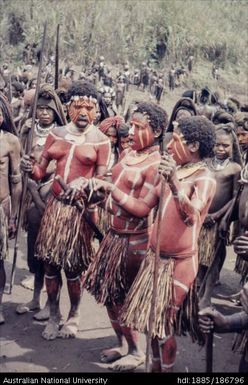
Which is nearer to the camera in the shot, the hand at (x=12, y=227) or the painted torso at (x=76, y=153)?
the painted torso at (x=76, y=153)

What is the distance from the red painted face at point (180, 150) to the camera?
376cm

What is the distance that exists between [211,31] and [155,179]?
3120 cm

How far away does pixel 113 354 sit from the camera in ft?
14.7

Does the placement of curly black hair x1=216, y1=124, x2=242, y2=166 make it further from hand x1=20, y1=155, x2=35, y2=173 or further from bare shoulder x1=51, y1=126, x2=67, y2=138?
hand x1=20, y1=155, x2=35, y2=173

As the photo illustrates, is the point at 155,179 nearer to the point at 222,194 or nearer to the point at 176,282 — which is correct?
the point at 176,282

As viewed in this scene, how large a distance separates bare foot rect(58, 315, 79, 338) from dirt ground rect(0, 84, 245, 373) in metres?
0.06

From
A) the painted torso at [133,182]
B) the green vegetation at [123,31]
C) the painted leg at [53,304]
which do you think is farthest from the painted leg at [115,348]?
the green vegetation at [123,31]

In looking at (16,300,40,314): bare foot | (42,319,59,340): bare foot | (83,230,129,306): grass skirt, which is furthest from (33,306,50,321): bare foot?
(83,230,129,306): grass skirt

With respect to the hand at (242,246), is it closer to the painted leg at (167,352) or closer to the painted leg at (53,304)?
the painted leg at (167,352)

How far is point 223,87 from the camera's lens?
3030cm

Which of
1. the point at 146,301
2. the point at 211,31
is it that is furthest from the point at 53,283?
the point at 211,31

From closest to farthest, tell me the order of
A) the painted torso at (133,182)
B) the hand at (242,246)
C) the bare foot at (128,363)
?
the hand at (242,246), the painted torso at (133,182), the bare foot at (128,363)
